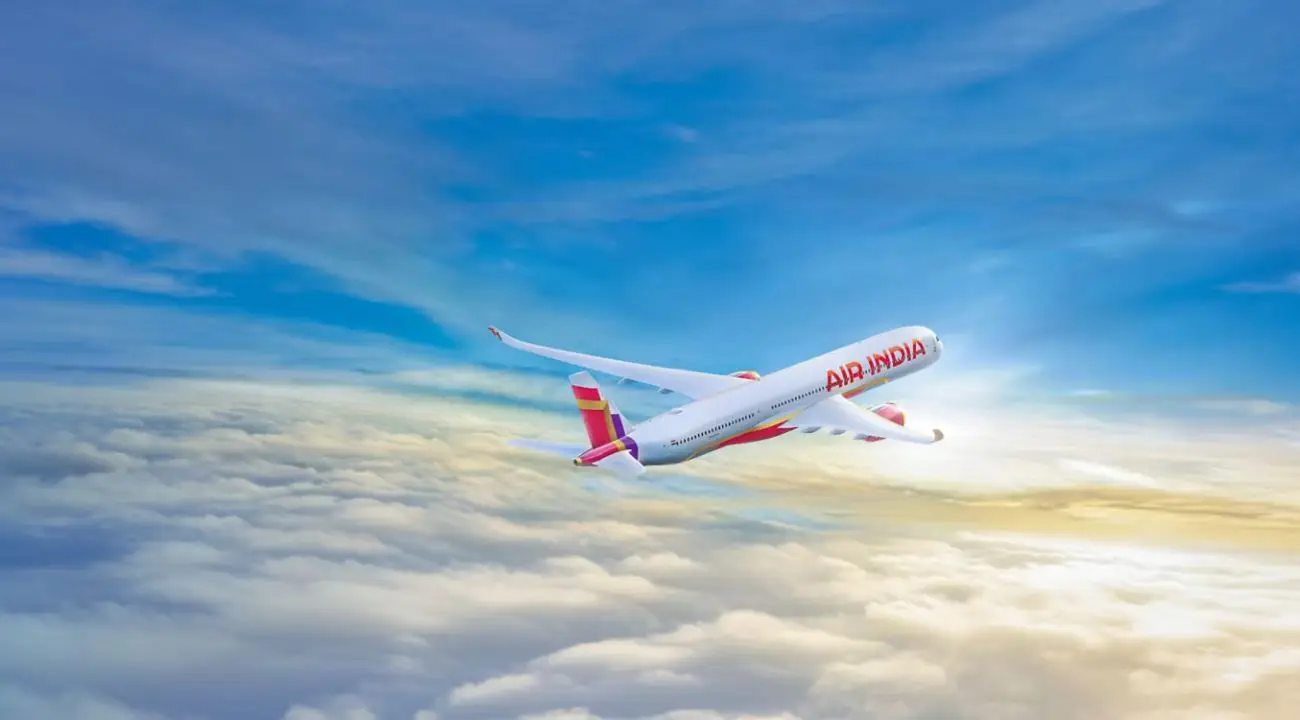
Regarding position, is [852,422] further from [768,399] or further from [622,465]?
[622,465]

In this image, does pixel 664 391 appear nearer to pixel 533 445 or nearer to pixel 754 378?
pixel 754 378

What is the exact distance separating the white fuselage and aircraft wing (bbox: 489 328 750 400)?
402 cm

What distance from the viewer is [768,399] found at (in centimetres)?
5881

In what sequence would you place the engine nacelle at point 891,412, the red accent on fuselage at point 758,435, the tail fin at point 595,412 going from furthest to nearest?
the engine nacelle at point 891,412 < the red accent on fuselage at point 758,435 < the tail fin at point 595,412

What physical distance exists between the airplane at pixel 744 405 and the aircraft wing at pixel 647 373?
6 centimetres

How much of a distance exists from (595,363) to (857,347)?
1736cm

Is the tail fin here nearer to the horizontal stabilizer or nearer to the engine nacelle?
the horizontal stabilizer

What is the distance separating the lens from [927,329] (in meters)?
74.5

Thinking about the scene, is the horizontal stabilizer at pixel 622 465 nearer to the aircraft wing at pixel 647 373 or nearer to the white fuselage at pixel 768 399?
the white fuselage at pixel 768 399

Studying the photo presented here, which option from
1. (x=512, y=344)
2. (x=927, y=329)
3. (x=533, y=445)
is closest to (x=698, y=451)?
(x=533, y=445)

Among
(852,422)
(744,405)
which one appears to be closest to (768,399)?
(744,405)

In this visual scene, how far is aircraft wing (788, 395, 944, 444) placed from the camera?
58.8m

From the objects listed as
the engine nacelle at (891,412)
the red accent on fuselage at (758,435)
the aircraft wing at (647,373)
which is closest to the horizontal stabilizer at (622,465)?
the red accent on fuselage at (758,435)

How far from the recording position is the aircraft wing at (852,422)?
5878 centimetres
